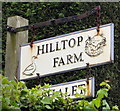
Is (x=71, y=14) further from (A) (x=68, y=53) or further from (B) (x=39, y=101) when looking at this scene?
(B) (x=39, y=101)

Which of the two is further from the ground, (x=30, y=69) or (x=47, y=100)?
(x=30, y=69)

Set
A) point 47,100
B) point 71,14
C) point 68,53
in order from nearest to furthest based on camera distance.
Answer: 1. point 47,100
2. point 68,53
3. point 71,14

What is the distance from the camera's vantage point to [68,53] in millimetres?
2365

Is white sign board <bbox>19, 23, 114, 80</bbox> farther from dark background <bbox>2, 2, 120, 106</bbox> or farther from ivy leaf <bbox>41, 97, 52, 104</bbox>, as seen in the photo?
dark background <bbox>2, 2, 120, 106</bbox>

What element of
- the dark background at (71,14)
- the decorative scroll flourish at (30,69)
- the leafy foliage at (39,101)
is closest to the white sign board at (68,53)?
the decorative scroll flourish at (30,69)

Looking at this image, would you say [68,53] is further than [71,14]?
No

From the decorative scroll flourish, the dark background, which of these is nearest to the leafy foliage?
the decorative scroll flourish

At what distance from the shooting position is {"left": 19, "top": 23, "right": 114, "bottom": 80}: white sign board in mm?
2234

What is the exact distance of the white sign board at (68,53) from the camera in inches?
88.0

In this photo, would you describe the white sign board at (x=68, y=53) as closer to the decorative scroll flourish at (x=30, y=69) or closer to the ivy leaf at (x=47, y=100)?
the decorative scroll flourish at (x=30, y=69)

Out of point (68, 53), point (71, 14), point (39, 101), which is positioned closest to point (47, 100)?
point (39, 101)

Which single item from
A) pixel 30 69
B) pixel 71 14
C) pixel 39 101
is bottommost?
pixel 39 101

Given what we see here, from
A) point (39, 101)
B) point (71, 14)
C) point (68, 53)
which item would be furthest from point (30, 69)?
point (71, 14)

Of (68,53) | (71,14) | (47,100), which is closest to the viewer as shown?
(47,100)
